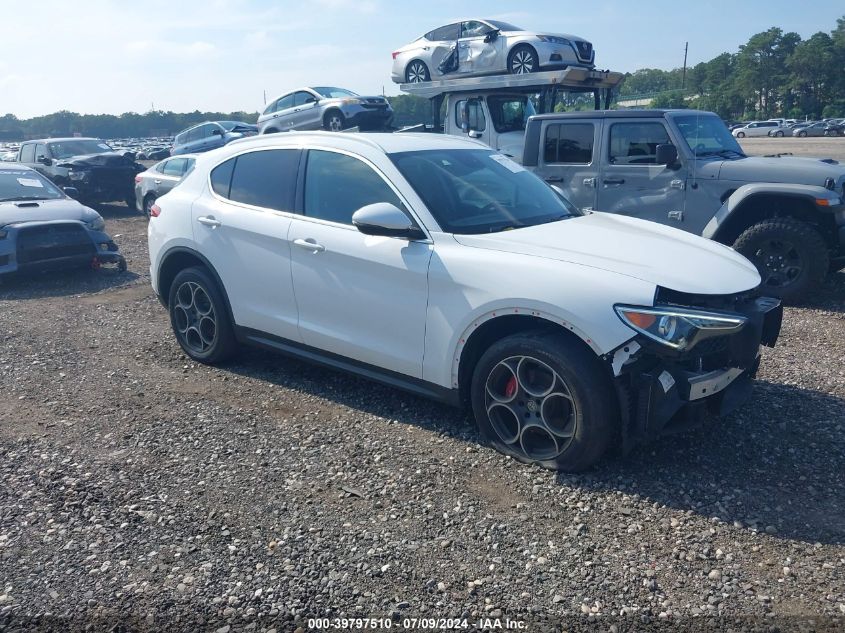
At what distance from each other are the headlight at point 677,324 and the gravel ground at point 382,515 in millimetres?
821

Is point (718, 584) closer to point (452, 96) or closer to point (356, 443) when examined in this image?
point (356, 443)

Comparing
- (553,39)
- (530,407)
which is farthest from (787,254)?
(553,39)

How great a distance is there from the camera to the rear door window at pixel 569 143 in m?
8.57

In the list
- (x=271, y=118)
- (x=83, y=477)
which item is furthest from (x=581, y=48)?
(x=83, y=477)

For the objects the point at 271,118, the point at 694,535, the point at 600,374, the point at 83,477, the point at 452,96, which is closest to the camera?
the point at 694,535

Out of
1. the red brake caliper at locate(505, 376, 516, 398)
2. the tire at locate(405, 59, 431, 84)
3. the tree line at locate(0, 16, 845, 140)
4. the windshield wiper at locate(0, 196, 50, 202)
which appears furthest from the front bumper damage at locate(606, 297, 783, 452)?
the tree line at locate(0, 16, 845, 140)

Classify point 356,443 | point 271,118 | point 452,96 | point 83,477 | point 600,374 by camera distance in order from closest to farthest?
point 600,374 → point 83,477 → point 356,443 → point 452,96 → point 271,118

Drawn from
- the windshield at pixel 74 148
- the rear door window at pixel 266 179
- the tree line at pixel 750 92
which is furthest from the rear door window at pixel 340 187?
the tree line at pixel 750 92

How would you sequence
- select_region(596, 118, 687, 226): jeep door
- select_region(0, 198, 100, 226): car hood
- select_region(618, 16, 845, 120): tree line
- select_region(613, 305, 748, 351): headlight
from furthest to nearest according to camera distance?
1. select_region(618, 16, 845, 120): tree line
2. select_region(0, 198, 100, 226): car hood
3. select_region(596, 118, 687, 226): jeep door
4. select_region(613, 305, 748, 351): headlight

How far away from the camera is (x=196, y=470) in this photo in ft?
13.6

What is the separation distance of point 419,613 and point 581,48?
12445 mm

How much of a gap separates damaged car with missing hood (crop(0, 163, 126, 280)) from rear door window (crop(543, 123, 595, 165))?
6.01m

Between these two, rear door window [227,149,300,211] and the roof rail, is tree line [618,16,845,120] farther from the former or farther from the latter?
rear door window [227,149,300,211]

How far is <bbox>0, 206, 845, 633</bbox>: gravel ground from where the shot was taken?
2934mm
